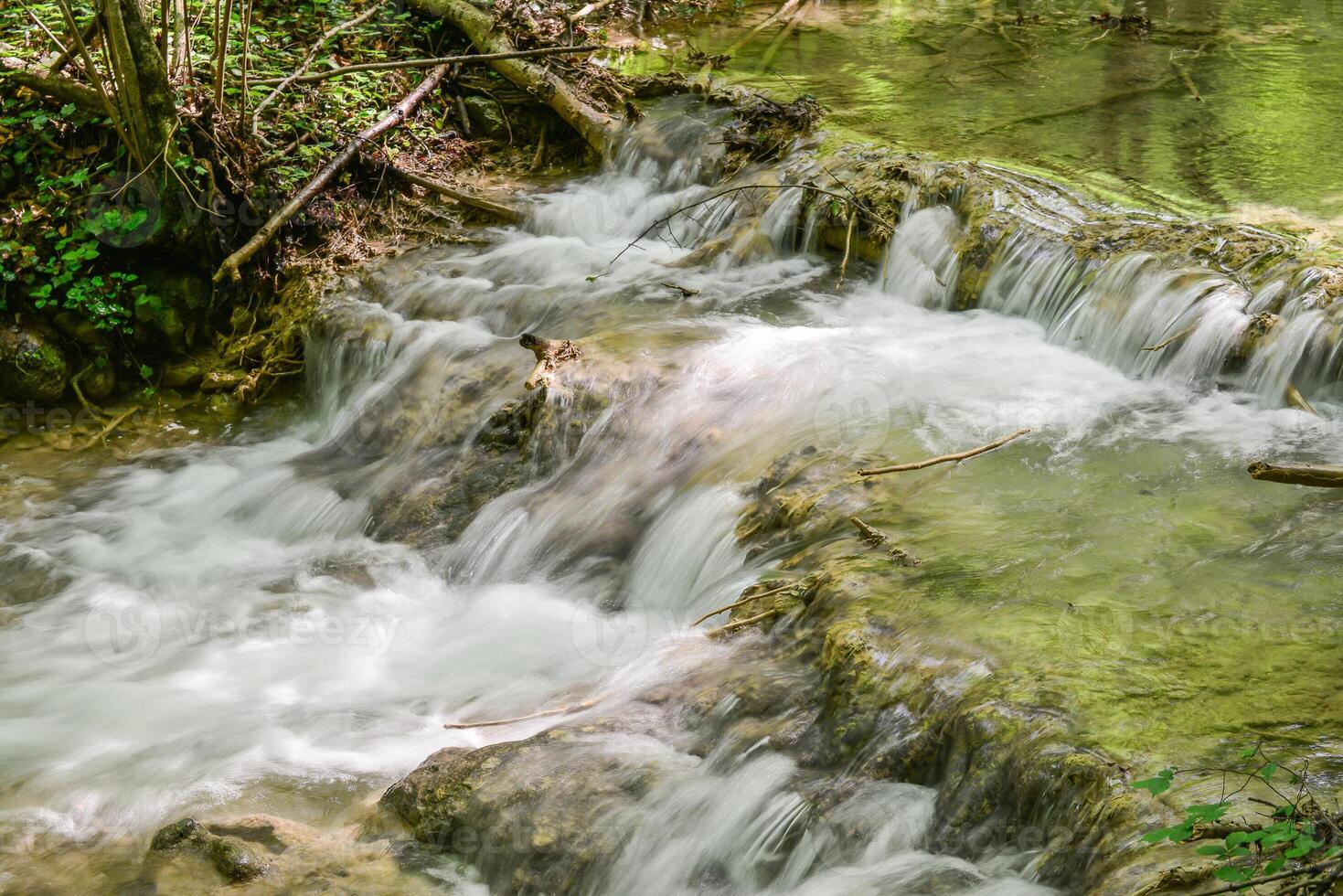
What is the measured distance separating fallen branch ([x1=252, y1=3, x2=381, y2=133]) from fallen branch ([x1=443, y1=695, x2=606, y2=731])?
4.72 metres

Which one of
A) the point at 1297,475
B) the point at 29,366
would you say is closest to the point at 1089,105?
the point at 1297,475

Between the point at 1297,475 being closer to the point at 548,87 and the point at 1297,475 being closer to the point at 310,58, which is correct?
the point at 548,87

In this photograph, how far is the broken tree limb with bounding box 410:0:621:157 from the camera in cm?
820

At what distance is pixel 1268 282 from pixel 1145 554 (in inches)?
77.2

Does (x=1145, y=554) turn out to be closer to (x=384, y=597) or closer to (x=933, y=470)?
(x=933, y=470)

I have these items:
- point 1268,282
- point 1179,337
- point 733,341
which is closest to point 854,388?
point 733,341

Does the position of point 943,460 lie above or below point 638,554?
above

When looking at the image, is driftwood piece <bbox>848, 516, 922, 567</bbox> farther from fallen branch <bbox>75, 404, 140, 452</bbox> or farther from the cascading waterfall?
fallen branch <bbox>75, 404, 140, 452</bbox>

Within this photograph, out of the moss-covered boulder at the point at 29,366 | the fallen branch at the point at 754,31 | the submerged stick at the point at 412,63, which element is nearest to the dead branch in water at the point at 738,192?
the submerged stick at the point at 412,63

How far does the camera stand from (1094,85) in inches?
311

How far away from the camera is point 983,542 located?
3967 mm

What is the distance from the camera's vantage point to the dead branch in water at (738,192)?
21.3 ft

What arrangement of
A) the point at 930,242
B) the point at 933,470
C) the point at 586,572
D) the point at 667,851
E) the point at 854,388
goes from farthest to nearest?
the point at 930,242
the point at 854,388
the point at 586,572
the point at 933,470
the point at 667,851

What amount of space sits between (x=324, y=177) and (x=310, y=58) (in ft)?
4.47
